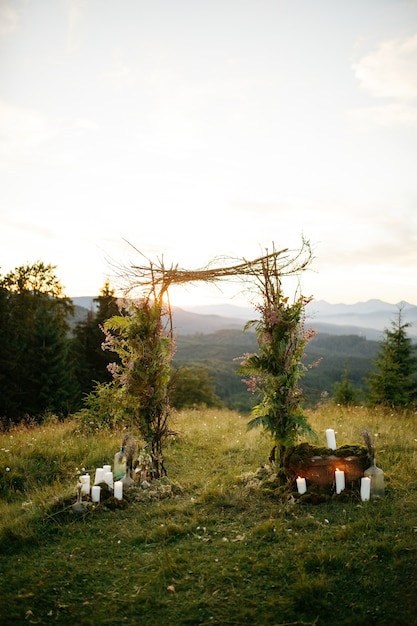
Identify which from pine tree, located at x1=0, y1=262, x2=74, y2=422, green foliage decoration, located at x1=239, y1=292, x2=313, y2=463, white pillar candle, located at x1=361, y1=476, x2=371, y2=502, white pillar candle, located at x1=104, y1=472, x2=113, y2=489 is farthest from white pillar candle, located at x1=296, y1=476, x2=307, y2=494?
pine tree, located at x1=0, y1=262, x2=74, y2=422

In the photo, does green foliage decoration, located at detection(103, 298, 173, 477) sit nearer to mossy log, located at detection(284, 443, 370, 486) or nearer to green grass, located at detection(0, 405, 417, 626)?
green grass, located at detection(0, 405, 417, 626)

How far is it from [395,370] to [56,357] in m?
21.4

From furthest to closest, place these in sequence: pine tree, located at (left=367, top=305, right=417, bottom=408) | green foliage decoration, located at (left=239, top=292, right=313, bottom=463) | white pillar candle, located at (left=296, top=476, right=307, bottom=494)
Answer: pine tree, located at (left=367, top=305, right=417, bottom=408), green foliage decoration, located at (left=239, top=292, right=313, bottom=463), white pillar candle, located at (left=296, top=476, right=307, bottom=494)

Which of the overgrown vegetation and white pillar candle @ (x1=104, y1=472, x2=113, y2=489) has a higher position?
the overgrown vegetation

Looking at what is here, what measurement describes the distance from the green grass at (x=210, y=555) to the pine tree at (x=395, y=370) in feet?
54.3

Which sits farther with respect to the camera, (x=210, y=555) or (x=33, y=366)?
(x=33, y=366)

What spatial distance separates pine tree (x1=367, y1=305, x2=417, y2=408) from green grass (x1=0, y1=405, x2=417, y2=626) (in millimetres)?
16546

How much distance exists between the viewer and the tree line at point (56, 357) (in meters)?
24.3

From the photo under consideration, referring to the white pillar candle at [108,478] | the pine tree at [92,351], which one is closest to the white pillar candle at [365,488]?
the white pillar candle at [108,478]

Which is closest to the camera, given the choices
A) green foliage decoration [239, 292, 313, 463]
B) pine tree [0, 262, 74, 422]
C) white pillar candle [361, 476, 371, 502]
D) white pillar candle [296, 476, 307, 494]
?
white pillar candle [361, 476, 371, 502]

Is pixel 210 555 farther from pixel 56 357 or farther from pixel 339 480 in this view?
pixel 56 357

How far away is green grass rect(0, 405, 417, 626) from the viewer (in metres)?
3.86

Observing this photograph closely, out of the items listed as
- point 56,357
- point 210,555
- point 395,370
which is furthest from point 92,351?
point 210,555

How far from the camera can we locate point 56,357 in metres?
27.5
